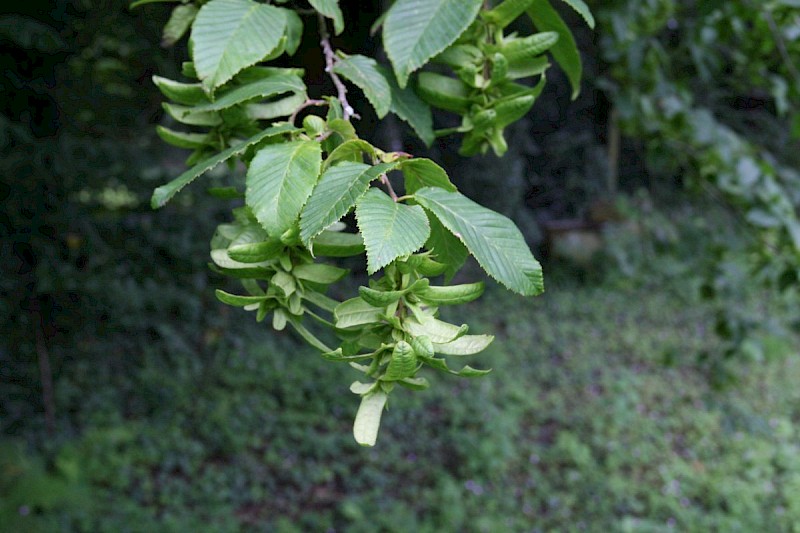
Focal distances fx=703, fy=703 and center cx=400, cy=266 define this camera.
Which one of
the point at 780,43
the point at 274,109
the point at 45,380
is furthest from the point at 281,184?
the point at 45,380

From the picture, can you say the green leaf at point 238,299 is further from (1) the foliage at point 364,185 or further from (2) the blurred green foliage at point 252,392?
(2) the blurred green foliage at point 252,392

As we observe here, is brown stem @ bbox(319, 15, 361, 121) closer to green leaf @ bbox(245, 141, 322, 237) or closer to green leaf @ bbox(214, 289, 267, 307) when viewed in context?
green leaf @ bbox(245, 141, 322, 237)

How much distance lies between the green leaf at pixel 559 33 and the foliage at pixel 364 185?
6cm

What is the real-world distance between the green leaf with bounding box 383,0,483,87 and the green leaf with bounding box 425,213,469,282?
0.62 ft

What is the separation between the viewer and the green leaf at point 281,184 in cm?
66

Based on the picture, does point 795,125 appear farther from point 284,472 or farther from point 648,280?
point 648,280

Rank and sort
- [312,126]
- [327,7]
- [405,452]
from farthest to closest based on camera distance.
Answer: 1. [405,452]
2. [327,7]
3. [312,126]

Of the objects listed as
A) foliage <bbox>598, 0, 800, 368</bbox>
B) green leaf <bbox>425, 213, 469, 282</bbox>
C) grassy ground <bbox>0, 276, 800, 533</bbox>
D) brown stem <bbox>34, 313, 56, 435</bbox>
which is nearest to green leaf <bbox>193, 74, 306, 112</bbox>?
green leaf <bbox>425, 213, 469, 282</bbox>

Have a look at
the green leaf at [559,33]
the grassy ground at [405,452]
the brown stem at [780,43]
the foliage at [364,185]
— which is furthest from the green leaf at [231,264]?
the grassy ground at [405,452]

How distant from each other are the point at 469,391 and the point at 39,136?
2818mm

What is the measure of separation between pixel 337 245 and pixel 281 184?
0.10 meters

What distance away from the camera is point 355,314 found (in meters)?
0.67

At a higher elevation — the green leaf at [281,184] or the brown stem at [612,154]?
the green leaf at [281,184]

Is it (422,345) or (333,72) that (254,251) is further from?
(333,72)
